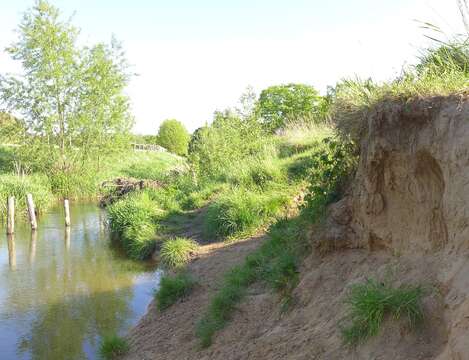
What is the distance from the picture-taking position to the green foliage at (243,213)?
10680 millimetres

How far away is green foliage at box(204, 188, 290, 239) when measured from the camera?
35.0 ft

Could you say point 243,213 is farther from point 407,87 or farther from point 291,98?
point 291,98

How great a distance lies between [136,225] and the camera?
46.2 feet

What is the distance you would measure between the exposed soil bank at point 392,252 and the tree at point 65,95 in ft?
78.0

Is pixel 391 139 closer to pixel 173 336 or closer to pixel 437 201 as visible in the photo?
pixel 437 201

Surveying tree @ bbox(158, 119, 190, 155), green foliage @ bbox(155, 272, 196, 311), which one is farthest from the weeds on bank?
tree @ bbox(158, 119, 190, 155)

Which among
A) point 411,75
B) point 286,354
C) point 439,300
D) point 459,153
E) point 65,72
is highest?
point 65,72

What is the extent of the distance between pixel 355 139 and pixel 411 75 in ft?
2.96

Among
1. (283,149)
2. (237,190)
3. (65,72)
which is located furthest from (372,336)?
(65,72)

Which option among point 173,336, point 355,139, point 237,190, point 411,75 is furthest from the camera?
point 237,190

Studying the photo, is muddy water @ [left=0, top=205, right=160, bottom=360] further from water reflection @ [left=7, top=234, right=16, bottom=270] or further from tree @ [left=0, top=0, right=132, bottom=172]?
tree @ [left=0, top=0, right=132, bottom=172]

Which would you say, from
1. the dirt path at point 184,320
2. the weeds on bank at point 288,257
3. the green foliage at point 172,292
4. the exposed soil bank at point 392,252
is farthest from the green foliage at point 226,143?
the exposed soil bank at point 392,252

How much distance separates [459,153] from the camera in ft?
11.1

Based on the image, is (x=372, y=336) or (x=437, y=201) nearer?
(x=372, y=336)
